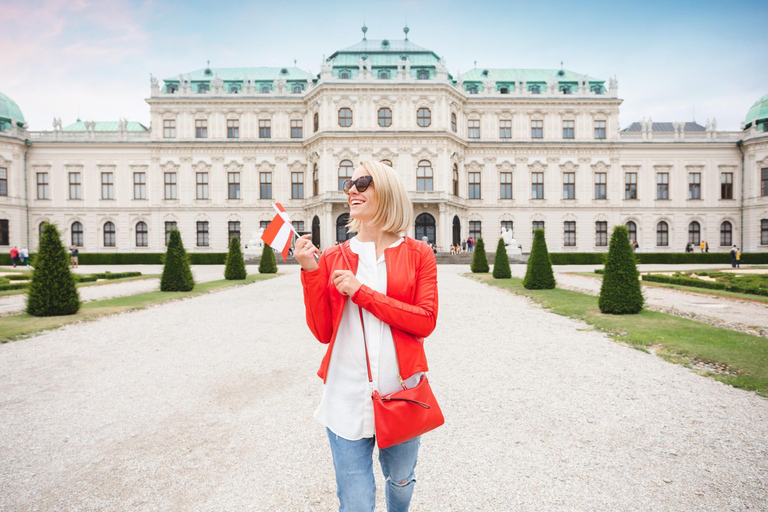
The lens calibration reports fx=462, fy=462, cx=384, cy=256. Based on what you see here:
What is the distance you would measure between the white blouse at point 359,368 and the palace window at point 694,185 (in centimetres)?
4705

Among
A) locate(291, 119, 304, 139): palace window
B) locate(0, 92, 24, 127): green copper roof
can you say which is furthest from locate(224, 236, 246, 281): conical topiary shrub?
locate(0, 92, 24, 127): green copper roof

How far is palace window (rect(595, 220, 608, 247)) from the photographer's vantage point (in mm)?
40188

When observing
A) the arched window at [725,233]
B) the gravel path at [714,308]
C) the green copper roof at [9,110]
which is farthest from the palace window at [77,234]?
the arched window at [725,233]

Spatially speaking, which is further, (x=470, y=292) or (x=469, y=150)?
(x=469, y=150)

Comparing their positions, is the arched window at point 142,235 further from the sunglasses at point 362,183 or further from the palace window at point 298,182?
the sunglasses at point 362,183

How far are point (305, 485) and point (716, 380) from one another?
15.5 ft

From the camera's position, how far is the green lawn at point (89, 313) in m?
8.40

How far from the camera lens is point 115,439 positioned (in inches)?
150

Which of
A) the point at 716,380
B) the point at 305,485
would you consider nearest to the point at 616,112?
the point at 716,380

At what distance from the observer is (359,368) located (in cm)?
199

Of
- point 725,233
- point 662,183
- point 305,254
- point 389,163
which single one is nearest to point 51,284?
point 305,254

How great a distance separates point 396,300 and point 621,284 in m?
9.05

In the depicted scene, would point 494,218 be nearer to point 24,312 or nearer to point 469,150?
point 469,150

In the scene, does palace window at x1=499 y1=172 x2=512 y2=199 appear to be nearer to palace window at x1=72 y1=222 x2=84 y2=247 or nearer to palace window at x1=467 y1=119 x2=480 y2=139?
palace window at x1=467 y1=119 x2=480 y2=139
